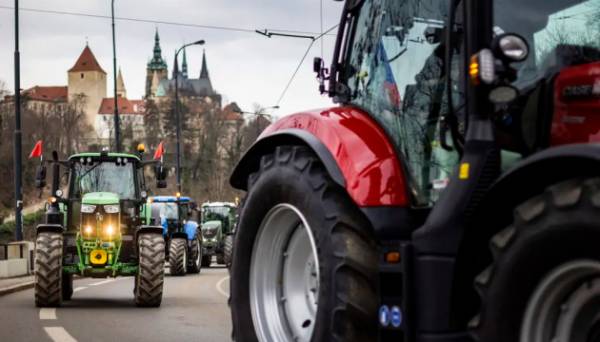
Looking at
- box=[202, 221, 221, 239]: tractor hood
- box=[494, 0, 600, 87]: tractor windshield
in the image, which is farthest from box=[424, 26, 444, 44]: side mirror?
box=[202, 221, 221, 239]: tractor hood

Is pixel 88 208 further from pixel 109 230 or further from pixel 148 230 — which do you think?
pixel 148 230

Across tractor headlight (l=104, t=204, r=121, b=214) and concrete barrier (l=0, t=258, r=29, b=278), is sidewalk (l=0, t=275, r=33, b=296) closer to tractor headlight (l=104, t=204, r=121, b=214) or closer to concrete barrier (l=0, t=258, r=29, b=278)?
concrete barrier (l=0, t=258, r=29, b=278)

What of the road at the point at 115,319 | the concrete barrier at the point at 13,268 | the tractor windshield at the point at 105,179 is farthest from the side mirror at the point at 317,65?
the concrete barrier at the point at 13,268

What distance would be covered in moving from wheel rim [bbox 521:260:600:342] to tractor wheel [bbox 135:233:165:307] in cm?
1111

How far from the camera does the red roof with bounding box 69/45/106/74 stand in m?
190

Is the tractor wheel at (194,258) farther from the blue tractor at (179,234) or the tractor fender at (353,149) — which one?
the tractor fender at (353,149)

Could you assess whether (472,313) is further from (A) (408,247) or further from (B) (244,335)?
(B) (244,335)

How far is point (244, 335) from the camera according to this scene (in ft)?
19.6

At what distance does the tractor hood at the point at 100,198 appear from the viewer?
53.0 feet

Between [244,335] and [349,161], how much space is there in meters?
1.40

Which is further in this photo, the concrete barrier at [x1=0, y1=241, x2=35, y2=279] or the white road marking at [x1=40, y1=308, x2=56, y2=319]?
the concrete barrier at [x1=0, y1=241, x2=35, y2=279]

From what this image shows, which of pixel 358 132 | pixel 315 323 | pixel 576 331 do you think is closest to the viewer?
pixel 576 331

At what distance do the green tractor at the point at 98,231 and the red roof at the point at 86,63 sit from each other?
177 m

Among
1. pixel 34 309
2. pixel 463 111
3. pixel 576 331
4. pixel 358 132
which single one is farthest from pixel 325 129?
pixel 34 309
